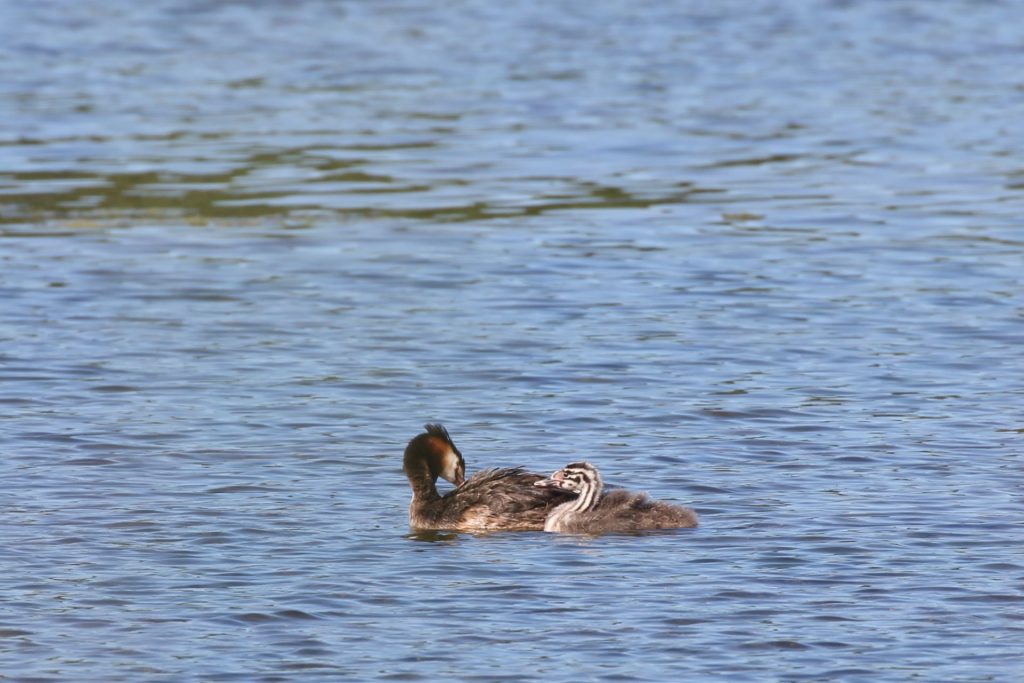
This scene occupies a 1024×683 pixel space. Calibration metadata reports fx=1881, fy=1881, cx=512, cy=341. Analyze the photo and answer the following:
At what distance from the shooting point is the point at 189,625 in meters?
9.61

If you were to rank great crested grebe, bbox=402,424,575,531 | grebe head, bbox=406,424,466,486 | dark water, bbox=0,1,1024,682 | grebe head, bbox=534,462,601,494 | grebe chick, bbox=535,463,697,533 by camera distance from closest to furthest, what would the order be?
dark water, bbox=0,1,1024,682
grebe chick, bbox=535,463,697,533
grebe head, bbox=534,462,601,494
great crested grebe, bbox=402,424,575,531
grebe head, bbox=406,424,466,486

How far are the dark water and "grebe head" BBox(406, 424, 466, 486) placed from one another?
1.21 feet

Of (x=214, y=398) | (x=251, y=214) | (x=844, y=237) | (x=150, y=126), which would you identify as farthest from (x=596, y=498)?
(x=150, y=126)

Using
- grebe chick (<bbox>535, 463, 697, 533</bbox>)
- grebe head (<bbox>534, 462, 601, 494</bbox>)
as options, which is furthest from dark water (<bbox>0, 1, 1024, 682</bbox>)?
grebe head (<bbox>534, 462, 601, 494</bbox>)

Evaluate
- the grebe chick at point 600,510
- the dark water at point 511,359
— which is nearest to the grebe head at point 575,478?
the grebe chick at point 600,510

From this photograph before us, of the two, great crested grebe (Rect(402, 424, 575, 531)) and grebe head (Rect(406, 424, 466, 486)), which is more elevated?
grebe head (Rect(406, 424, 466, 486))

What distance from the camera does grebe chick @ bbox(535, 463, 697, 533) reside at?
11.0 m

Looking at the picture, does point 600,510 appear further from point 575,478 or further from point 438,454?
point 438,454

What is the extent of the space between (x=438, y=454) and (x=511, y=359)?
394 cm

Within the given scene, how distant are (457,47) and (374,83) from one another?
178 inches

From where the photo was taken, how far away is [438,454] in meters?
11.9

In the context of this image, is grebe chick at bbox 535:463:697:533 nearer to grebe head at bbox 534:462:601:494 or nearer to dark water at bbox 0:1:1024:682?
grebe head at bbox 534:462:601:494

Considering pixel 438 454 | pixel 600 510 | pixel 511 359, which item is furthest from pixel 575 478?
pixel 511 359

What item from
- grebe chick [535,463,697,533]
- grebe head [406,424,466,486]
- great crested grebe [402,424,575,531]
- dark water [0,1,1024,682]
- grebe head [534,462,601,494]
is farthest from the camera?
grebe head [406,424,466,486]
